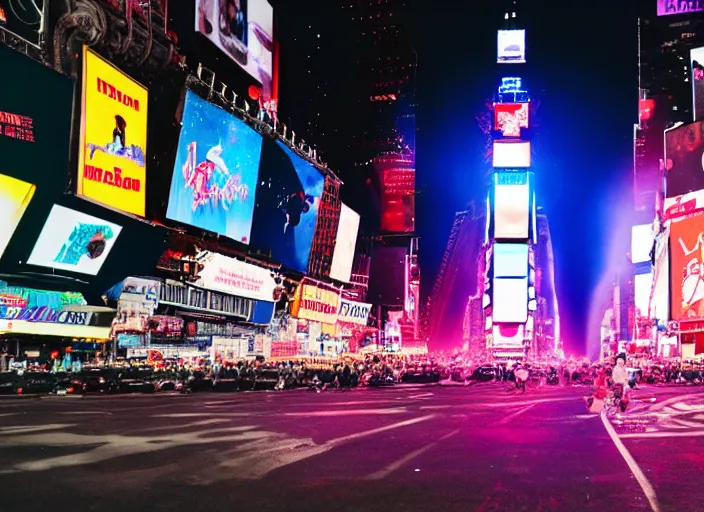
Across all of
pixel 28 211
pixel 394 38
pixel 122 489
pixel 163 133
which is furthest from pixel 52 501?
pixel 394 38

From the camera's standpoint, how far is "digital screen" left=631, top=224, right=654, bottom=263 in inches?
4795

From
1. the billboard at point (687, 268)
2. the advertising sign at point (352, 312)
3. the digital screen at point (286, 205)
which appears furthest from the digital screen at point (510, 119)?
the digital screen at point (286, 205)

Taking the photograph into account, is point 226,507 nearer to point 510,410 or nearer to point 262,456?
point 262,456

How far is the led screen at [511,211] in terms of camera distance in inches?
4906

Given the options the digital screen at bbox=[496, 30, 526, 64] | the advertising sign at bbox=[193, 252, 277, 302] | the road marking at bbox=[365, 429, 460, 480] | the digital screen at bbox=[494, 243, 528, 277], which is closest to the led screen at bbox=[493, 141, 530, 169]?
the digital screen at bbox=[494, 243, 528, 277]

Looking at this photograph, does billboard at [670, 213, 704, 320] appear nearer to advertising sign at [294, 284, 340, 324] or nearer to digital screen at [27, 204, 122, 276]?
advertising sign at [294, 284, 340, 324]

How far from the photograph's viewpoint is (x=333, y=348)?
5253 centimetres

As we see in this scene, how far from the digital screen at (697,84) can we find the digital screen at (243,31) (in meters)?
53.4

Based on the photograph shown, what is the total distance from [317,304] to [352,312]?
530 cm

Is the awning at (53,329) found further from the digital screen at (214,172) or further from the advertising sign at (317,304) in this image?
the advertising sign at (317,304)

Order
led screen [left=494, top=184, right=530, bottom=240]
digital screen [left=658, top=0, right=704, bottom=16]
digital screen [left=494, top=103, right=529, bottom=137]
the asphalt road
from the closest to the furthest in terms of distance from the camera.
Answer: the asphalt road, digital screen [left=658, top=0, right=704, bottom=16], led screen [left=494, top=184, right=530, bottom=240], digital screen [left=494, top=103, right=529, bottom=137]

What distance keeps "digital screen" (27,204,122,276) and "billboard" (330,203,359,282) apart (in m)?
22.4

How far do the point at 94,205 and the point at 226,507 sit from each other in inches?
669

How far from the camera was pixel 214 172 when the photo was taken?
30.4m
